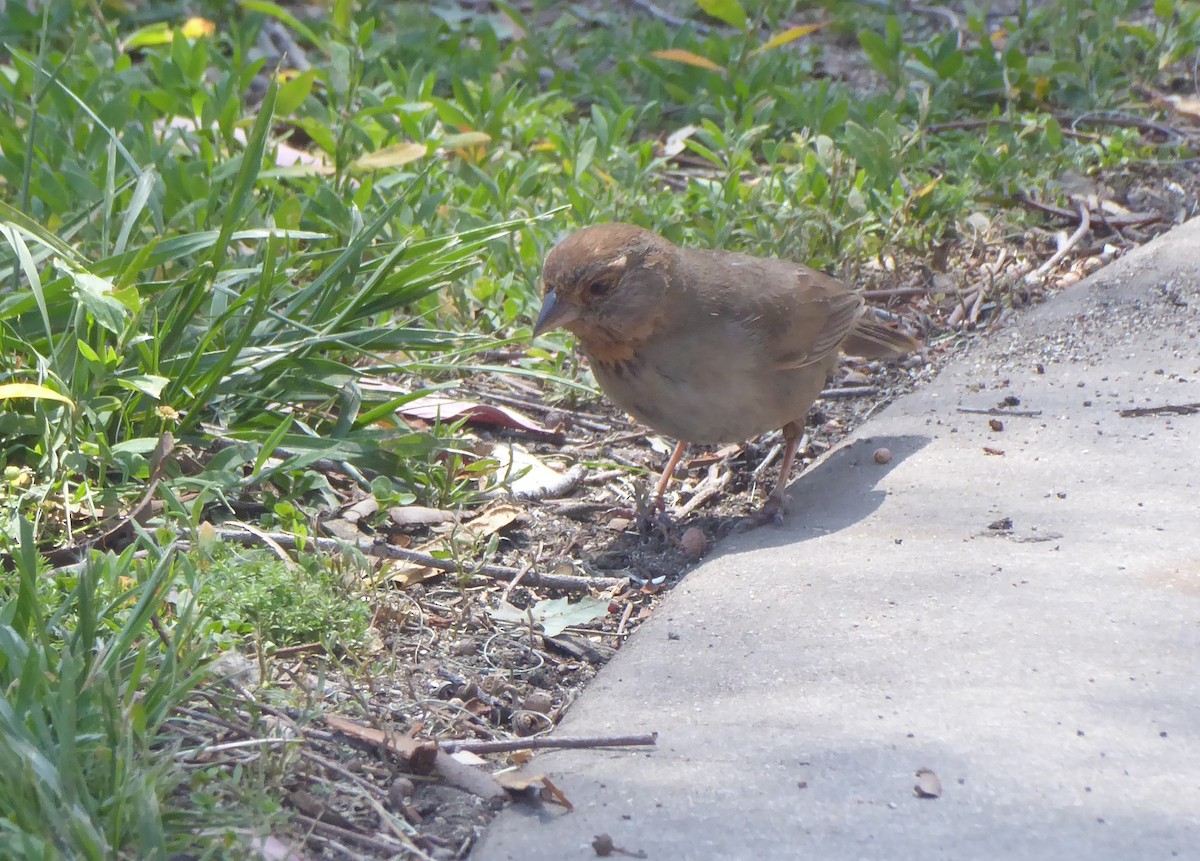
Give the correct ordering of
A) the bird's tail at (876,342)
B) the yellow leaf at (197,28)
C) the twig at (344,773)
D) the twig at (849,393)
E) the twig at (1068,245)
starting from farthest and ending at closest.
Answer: the yellow leaf at (197,28) → the twig at (1068,245) → the twig at (849,393) → the bird's tail at (876,342) → the twig at (344,773)

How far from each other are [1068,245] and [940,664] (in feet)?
10.1

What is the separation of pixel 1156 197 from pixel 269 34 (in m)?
4.51

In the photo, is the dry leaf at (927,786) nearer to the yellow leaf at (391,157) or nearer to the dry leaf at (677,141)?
the yellow leaf at (391,157)

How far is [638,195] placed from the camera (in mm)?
5695

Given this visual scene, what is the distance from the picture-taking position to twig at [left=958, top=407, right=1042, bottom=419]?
4.36m

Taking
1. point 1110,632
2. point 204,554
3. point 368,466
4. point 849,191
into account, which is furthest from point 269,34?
point 1110,632

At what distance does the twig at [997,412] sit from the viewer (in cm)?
436

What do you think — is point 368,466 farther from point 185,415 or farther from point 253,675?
point 253,675

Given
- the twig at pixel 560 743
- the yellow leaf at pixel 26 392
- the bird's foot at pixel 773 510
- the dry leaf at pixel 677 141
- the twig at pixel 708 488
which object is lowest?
the twig at pixel 708 488

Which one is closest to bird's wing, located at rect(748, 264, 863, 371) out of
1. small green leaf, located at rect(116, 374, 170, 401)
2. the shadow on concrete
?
the shadow on concrete

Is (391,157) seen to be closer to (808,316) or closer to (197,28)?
(808,316)

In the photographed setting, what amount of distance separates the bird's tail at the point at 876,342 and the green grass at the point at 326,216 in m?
0.58

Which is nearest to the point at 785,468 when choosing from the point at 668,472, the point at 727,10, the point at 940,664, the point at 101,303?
the point at 668,472

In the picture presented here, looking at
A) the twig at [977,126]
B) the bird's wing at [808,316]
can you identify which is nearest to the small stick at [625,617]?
the bird's wing at [808,316]
